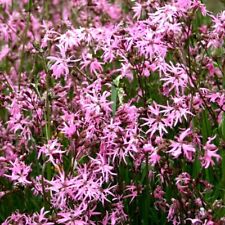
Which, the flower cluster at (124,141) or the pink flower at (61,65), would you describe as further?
the pink flower at (61,65)

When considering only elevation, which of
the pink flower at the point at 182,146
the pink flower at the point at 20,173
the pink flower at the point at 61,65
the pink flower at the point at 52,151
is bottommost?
the pink flower at the point at 20,173

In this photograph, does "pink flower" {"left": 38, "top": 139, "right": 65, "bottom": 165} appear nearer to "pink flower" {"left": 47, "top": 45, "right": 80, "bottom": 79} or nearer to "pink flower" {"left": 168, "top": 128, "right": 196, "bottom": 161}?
"pink flower" {"left": 47, "top": 45, "right": 80, "bottom": 79}

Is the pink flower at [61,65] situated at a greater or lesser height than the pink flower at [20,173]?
greater

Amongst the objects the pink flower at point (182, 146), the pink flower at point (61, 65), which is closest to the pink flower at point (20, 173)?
the pink flower at point (61, 65)

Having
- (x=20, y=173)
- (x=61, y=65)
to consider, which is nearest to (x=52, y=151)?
(x=20, y=173)

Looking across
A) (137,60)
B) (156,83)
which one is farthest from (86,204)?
(156,83)

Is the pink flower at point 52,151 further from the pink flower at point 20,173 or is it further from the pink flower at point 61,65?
the pink flower at point 61,65

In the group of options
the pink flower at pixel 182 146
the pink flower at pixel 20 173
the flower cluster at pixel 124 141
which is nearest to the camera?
the pink flower at pixel 182 146

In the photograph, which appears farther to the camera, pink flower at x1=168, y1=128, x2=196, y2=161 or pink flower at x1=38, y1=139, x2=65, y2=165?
pink flower at x1=38, y1=139, x2=65, y2=165

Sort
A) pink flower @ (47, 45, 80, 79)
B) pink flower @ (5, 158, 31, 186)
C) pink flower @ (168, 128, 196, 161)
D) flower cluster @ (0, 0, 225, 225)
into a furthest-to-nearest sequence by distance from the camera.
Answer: pink flower @ (47, 45, 80, 79) < pink flower @ (5, 158, 31, 186) < flower cluster @ (0, 0, 225, 225) < pink flower @ (168, 128, 196, 161)

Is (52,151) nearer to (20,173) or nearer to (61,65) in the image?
(20,173)

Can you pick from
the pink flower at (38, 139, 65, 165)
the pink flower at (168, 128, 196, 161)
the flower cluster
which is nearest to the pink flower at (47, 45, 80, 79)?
the flower cluster

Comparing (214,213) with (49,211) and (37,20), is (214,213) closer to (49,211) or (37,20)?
(49,211)
